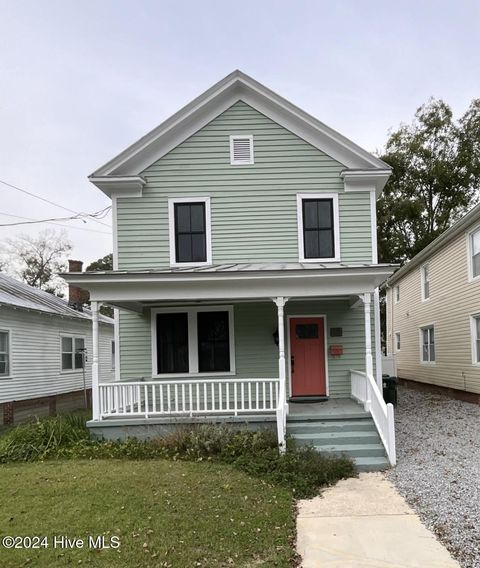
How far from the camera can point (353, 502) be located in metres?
5.97

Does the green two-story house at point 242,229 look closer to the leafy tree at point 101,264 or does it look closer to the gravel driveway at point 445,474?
the gravel driveway at point 445,474

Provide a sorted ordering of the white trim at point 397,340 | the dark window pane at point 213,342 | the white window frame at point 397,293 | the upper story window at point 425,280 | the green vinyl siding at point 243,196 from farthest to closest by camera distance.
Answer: the white trim at point 397,340
the white window frame at point 397,293
the upper story window at point 425,280
the green vinyl siding at point 243,196
the dark window pane at point 213,342

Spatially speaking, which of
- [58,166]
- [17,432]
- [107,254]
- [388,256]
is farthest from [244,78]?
[107,254]

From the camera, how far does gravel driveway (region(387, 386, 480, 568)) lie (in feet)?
16.1

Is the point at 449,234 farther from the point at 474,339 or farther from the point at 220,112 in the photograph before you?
the point at 220,112

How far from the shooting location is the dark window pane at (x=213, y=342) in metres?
11.0

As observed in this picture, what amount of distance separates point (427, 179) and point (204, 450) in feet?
91.6

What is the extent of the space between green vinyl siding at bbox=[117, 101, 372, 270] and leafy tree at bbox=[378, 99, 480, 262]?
2055 centimetres

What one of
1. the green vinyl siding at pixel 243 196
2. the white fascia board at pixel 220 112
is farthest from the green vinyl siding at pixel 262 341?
the white fascia board at pixel 220 112

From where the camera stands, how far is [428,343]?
62.3 feet

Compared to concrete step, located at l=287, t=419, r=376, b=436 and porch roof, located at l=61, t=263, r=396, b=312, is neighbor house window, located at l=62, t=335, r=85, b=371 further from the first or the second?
concrete step, located at l=287, t=419, r=376, b=436

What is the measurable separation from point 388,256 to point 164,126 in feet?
74.5

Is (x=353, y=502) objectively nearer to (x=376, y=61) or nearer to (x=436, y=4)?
(x=436, y=4)

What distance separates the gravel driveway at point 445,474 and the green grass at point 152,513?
1616 mm
